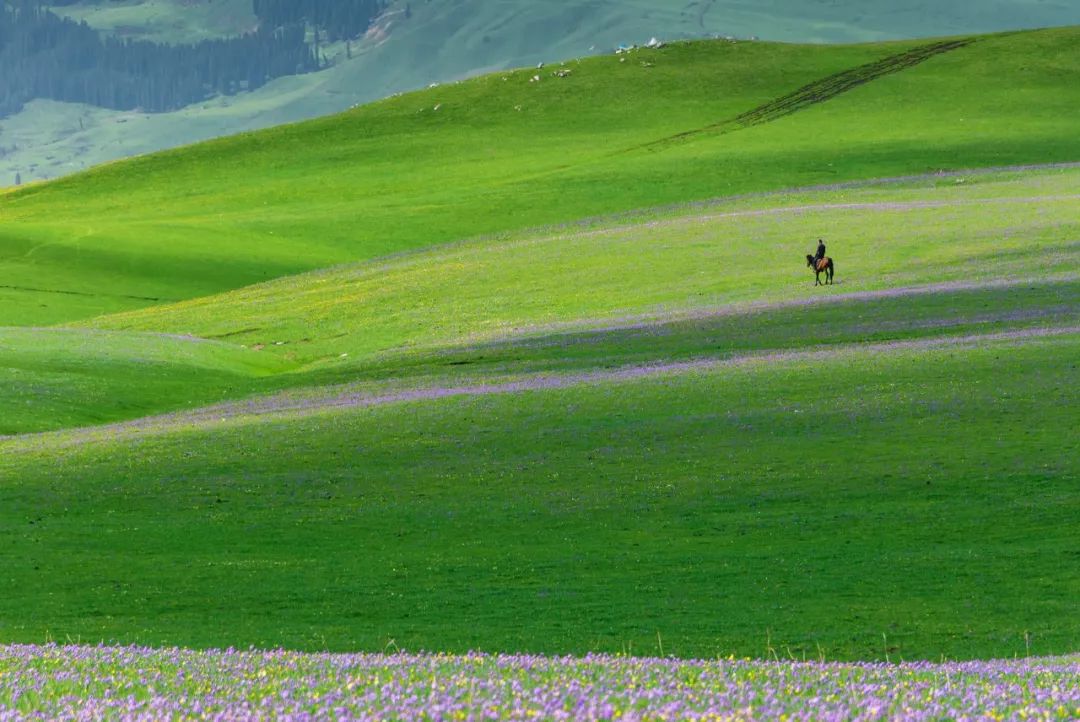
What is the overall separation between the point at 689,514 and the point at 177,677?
60.7 feet

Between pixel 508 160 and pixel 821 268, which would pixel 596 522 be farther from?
pixel 508 160

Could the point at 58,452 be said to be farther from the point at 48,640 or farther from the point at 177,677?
the point at 177,677

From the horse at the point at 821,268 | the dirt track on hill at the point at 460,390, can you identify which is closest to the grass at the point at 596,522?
the dirt track on hill at the point at 460,390

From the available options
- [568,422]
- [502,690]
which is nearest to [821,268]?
[568,422]

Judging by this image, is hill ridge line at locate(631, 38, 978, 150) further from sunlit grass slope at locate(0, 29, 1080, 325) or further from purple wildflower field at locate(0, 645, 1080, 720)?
purple wildflower field at locate(0, 645, 1080, 720)

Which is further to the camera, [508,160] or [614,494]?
[508,160]

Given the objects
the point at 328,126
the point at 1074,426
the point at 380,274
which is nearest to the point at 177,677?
the point at 1074,426

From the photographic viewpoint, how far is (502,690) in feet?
35.6

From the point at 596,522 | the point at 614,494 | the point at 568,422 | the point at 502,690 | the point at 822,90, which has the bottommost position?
the point at 596,522

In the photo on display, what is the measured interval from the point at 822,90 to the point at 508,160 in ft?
124

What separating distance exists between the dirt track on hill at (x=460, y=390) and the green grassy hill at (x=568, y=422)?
1.04 feet

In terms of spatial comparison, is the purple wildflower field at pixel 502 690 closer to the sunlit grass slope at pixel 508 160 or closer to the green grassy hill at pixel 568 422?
the green grassy hill at pixel 568 422

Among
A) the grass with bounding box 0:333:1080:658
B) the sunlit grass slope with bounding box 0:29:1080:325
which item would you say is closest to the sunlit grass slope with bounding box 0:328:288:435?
the grass with bounding box 0:333:1080:658

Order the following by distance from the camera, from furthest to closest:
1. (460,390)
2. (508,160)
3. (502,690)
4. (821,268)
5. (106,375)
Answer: (508,160)
(821,268)
(106,375)
(460,390)
(502,690)
